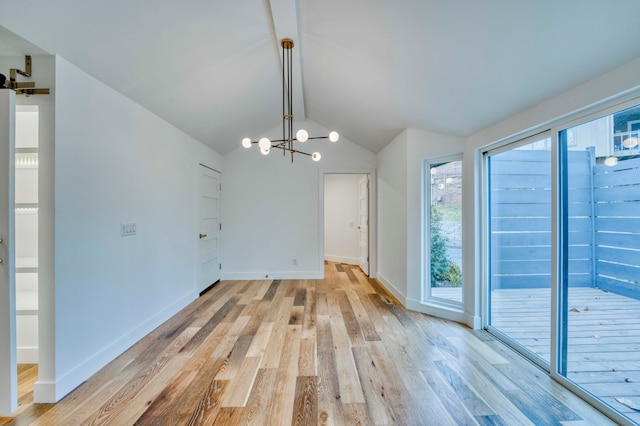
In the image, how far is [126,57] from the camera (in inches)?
92.0

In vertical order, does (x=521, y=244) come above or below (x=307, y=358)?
above

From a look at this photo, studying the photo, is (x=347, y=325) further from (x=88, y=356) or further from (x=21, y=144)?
(x=21, y=144)

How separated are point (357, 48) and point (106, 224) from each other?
9.14 feet

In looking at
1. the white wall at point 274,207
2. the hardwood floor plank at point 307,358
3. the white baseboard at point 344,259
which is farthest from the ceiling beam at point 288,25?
the white baseboard at point 344,259

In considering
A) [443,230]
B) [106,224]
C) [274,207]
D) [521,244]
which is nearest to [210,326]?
[106,224]

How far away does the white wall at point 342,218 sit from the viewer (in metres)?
7.19

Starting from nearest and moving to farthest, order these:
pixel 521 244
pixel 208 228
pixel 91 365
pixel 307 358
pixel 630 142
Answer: pixel 630 142 → pixel 91 365 → pixel 307 358 → pixel 521 244 → pixel 208 228

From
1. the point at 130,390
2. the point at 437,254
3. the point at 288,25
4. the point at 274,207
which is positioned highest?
the point at 288,25

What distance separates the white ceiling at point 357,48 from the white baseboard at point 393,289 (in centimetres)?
227

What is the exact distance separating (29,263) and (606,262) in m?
4.35

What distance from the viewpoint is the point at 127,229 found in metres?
2.78

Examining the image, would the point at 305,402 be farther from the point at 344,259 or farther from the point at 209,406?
the point at 344,259

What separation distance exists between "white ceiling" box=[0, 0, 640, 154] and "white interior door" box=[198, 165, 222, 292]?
1217mm

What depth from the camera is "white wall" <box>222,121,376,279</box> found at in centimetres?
548
